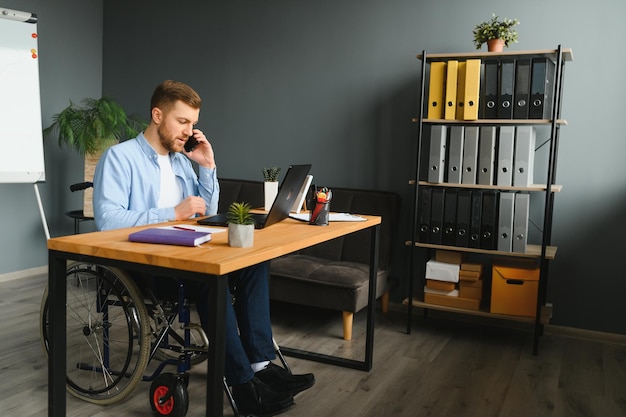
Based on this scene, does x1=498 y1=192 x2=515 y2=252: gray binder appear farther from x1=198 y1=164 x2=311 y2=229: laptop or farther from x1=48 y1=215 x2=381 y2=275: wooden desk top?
x1=48 y1=215 x2=381 y2=275: wooden desk top

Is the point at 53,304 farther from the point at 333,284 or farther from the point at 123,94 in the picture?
the point at 123,94

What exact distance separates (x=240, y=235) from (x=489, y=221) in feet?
6.30

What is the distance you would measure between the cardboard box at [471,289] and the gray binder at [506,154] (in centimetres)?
58

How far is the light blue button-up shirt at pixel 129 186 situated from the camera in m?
2.21

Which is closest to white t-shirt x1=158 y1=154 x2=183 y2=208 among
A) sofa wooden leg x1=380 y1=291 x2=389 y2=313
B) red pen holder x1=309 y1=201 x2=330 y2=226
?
red pen holder x1=309 y1=201 x2=330 y2=226

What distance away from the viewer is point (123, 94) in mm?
4930

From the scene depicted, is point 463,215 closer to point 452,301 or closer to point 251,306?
point 452,301

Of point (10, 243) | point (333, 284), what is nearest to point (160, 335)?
point (333, 284)

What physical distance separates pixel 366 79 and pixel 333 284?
1451mm

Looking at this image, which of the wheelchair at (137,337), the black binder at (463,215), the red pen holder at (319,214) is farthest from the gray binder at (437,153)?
the wheelchair at (137,337)

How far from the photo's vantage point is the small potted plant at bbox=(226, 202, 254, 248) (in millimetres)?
1735

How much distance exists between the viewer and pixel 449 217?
3.35 m

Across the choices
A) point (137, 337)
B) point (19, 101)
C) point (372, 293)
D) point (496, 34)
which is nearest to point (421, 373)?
point (372, 293)

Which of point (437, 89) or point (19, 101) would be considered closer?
point (437, 89)
